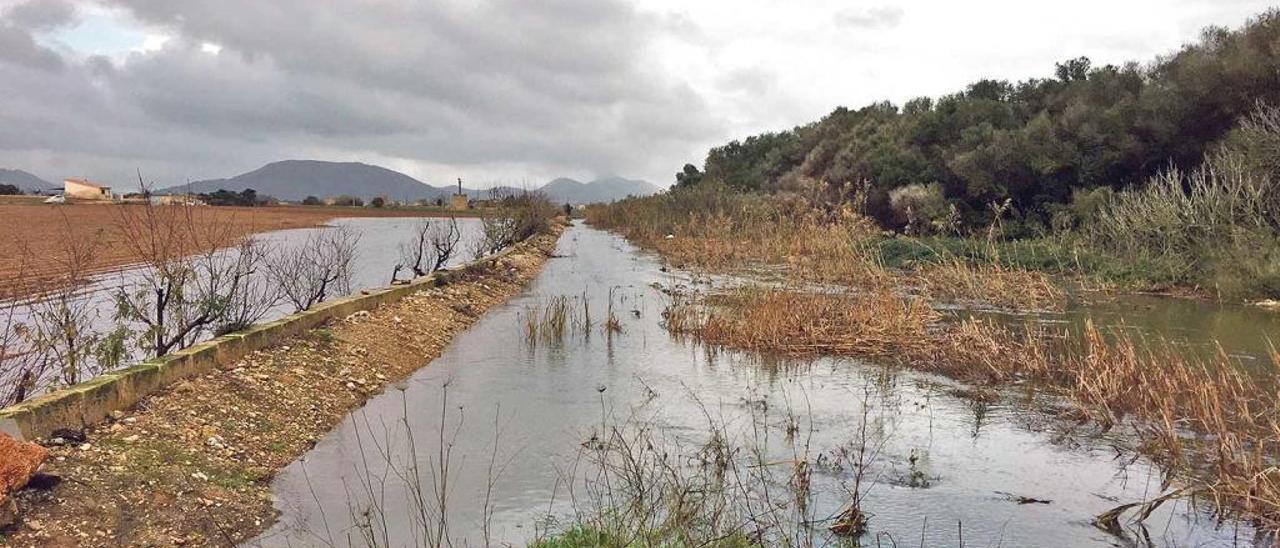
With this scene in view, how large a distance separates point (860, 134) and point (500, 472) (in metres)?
43.6

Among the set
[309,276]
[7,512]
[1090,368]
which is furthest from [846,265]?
[7,512]

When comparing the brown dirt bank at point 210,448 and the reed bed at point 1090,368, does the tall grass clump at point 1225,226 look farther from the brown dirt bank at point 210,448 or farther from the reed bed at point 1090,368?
the brown dirt bank at point 210,448

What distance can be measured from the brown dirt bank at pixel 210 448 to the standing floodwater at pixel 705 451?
27 centimetres

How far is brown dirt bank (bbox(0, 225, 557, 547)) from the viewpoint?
468cm

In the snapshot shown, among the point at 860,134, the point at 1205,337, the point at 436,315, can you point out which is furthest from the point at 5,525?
the point at 860,134

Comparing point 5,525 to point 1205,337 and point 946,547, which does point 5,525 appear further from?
point 1205,337

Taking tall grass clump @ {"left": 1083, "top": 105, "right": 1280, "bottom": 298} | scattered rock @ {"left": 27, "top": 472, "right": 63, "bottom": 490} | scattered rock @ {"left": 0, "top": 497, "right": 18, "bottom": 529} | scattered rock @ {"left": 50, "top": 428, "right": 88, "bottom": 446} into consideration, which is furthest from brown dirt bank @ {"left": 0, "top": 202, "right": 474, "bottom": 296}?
tall grass clump @ {"left": 1083, "top": 105, "right": 1280, "bottom": 298}

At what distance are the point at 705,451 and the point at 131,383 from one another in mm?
4451

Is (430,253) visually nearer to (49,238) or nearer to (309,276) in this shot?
(309,276)

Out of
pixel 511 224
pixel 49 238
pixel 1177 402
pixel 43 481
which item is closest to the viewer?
pixel 43 481

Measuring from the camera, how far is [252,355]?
27.8 ft

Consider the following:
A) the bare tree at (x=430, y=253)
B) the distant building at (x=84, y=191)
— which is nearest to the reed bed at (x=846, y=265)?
the bare tree at (x=430, y=253)

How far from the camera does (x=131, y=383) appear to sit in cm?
646

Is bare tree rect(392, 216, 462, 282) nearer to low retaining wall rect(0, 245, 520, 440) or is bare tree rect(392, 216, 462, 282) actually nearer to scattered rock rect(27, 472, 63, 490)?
low retaining wall rect(0, 245, 520, 440)
